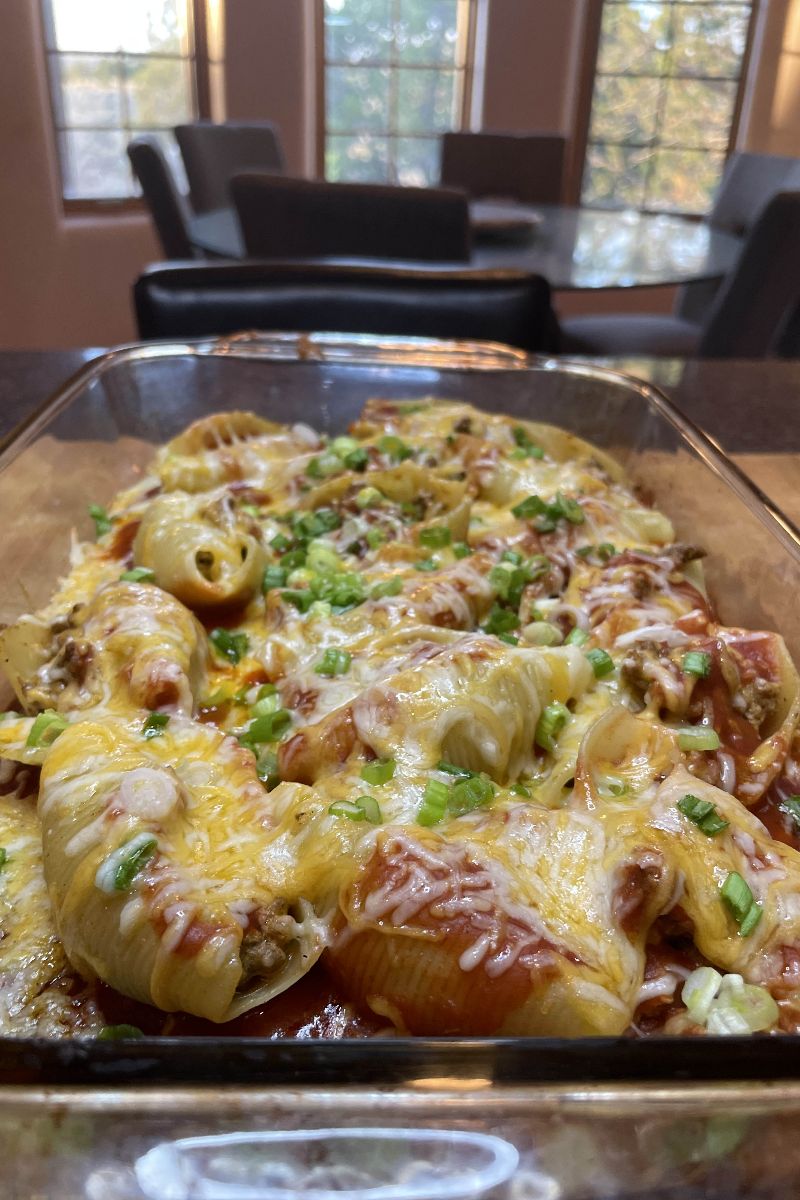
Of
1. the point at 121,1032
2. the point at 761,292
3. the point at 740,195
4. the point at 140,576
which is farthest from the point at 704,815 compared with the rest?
the point at 740,195

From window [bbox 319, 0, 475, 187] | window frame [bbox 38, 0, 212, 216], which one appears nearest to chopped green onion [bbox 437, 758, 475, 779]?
window frame [bbox 38, 0, 212, 216]

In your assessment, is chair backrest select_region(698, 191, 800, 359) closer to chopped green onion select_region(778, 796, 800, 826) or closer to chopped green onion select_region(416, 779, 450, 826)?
chopped green onion select_region(778, 796, 800, 826)

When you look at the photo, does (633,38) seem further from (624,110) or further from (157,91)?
(157,91)

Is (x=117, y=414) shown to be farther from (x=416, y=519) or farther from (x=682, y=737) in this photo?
(x=682, y=737)

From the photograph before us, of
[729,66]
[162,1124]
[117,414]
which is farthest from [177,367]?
[729,66]

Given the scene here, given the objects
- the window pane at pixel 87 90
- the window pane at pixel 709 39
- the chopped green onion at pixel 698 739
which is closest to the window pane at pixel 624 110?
the window pane at pixel 709 39
